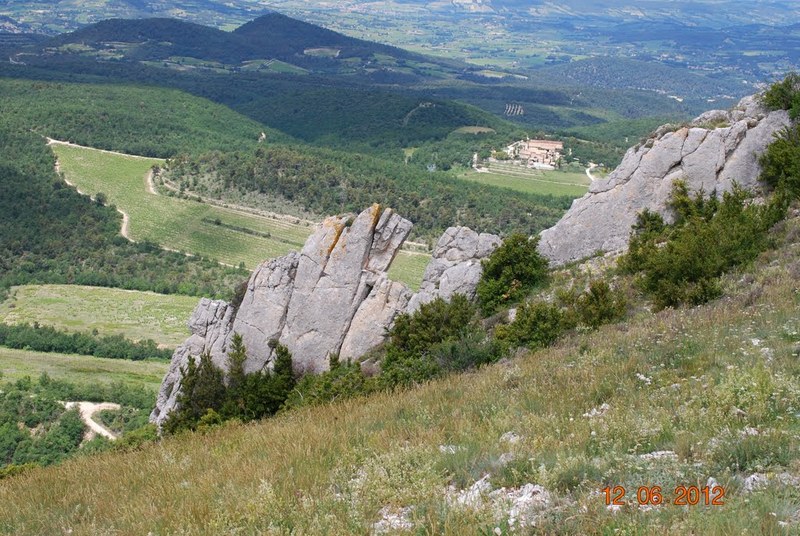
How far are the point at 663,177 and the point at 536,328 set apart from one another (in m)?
11.3

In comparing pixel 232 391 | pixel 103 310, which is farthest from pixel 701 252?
pixel 103 310

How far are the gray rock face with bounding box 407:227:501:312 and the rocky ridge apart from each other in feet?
0.13

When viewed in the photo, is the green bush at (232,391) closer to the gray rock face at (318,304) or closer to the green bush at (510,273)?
the gray rock face at (318,304)

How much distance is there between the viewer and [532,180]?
4515 inches

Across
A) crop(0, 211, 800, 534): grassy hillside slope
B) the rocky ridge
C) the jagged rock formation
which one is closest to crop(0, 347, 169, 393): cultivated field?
the rocky ridge

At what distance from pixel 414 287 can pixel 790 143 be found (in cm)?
4302

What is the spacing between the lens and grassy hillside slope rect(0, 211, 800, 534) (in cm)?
569

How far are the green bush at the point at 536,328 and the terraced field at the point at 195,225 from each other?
5125cm

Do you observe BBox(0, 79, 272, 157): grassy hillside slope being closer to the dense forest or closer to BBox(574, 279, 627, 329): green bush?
the dense forest

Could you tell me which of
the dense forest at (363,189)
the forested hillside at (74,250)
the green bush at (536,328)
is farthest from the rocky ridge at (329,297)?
the dense forest at (363,189)

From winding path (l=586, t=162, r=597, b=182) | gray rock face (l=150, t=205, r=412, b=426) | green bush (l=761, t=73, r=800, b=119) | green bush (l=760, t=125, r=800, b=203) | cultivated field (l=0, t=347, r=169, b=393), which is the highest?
green bush (l=761, t=73, r=800, b=119)

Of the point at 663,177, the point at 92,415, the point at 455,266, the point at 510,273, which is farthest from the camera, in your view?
the point at 92,415

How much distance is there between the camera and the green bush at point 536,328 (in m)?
16.8
